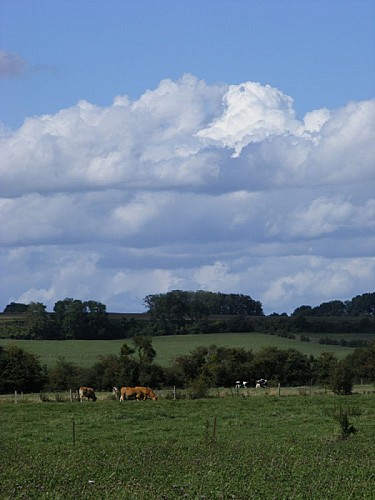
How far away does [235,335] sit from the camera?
124125mm

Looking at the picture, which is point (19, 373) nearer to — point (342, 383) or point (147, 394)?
point (147, 394)

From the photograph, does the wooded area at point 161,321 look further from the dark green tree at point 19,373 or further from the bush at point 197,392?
the bush at point 197,392

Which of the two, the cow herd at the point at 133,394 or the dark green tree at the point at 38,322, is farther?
the dark green tree at the point at 38,322

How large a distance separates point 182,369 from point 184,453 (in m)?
50.7

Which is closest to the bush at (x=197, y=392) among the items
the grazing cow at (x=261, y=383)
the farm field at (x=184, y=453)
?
the farm field at (x=184, y=453)

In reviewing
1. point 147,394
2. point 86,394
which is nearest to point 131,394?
point 147,394

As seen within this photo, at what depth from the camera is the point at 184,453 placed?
83.0 feet

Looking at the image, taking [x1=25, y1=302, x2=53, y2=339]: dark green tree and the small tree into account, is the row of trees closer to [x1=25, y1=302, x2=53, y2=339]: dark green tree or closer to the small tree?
the small tree

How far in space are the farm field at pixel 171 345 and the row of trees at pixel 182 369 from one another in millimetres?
18106

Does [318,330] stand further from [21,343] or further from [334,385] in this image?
[334,385]

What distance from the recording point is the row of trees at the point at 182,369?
7006 centimetres

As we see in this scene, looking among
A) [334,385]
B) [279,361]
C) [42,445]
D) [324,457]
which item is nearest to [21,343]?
[279,361]

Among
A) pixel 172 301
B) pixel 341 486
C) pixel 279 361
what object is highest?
pixel 172 301

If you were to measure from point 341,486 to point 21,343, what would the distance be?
313ft
